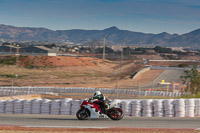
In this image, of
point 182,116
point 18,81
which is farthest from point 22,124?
point 18,81

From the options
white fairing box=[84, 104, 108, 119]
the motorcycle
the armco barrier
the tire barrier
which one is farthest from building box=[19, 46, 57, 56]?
white fairing box=[84, 104, 108, 119]

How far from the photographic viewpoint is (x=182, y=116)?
2200 cm

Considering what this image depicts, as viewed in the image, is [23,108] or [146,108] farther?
[23,108]

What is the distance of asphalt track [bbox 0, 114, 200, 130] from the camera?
722 inches

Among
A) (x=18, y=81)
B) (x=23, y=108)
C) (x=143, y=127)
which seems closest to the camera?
(x=143, y=127)

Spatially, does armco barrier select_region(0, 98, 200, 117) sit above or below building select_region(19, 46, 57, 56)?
below

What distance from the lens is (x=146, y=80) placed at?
8312cm

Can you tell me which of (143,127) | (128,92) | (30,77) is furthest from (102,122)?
(30,77)

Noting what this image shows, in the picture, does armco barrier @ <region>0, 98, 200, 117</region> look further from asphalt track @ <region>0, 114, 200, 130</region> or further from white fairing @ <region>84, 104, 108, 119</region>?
white fairing @ <region>84, 104, 108, 119</region>

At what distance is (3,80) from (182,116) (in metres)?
61.1

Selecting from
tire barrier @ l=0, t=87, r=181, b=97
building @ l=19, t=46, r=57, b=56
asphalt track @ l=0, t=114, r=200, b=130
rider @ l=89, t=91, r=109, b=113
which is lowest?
tire barrier @ l=0, t=87, r=181, b=97

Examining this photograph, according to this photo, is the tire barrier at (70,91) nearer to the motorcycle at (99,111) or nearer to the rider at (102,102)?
the motorcycle at (99,111)

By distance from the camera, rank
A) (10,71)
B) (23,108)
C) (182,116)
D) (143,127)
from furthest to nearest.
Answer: (10,71)
(23,108)
(182,116)
(143,127)

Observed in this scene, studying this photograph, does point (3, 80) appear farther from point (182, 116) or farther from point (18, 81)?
point (182, 116)
